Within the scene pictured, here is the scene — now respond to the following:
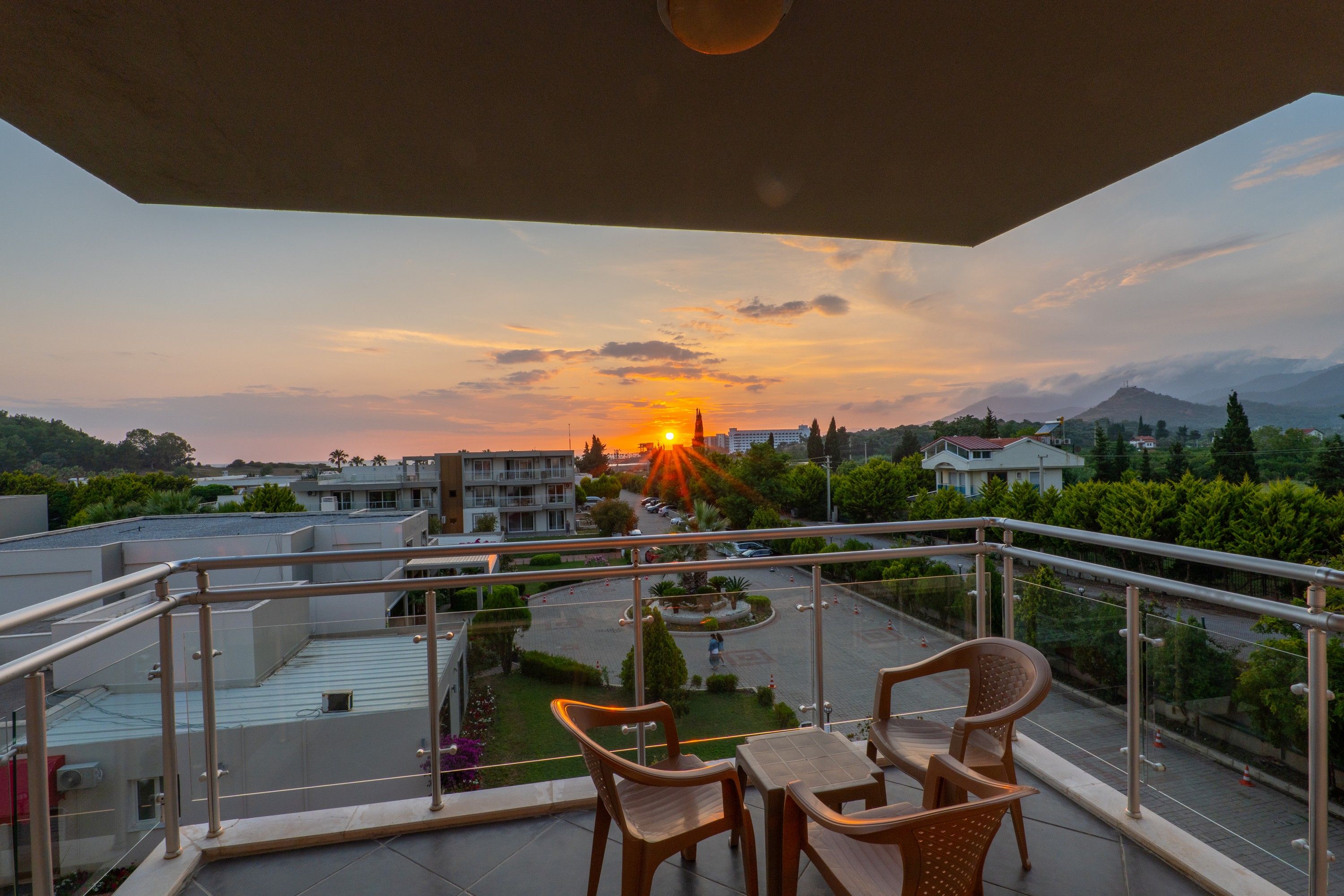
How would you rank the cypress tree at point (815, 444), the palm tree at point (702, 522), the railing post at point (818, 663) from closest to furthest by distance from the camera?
the railing post at point (818, 663), the palm tree at point (702, 522), the cypress tree at point (815, 444)

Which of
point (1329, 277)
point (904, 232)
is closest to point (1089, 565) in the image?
point (904, 232)

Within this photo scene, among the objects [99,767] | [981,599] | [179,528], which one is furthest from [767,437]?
[99,767]

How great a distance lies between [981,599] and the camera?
137 inches

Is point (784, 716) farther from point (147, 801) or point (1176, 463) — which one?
point (1176, 463)

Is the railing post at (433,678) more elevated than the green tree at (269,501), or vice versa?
the railing post at (433,678)

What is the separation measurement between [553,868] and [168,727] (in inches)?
65.6

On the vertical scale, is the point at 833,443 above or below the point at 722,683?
above

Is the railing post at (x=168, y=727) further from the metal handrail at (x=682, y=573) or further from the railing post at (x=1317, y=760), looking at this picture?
the railing post at (x=1317, y=760)

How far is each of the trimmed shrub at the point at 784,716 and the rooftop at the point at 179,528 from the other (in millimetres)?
25728

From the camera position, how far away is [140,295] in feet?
69.9

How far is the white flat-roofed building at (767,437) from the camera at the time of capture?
4809cm

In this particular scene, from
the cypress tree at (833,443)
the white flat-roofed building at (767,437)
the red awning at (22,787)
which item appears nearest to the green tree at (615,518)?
the white flat-roofed building at (767,437)

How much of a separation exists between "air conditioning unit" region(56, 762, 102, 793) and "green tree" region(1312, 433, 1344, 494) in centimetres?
4180

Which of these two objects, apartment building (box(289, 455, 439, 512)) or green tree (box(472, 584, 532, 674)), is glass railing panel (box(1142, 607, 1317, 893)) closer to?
green tree (box(472, 584, 532, 674))
